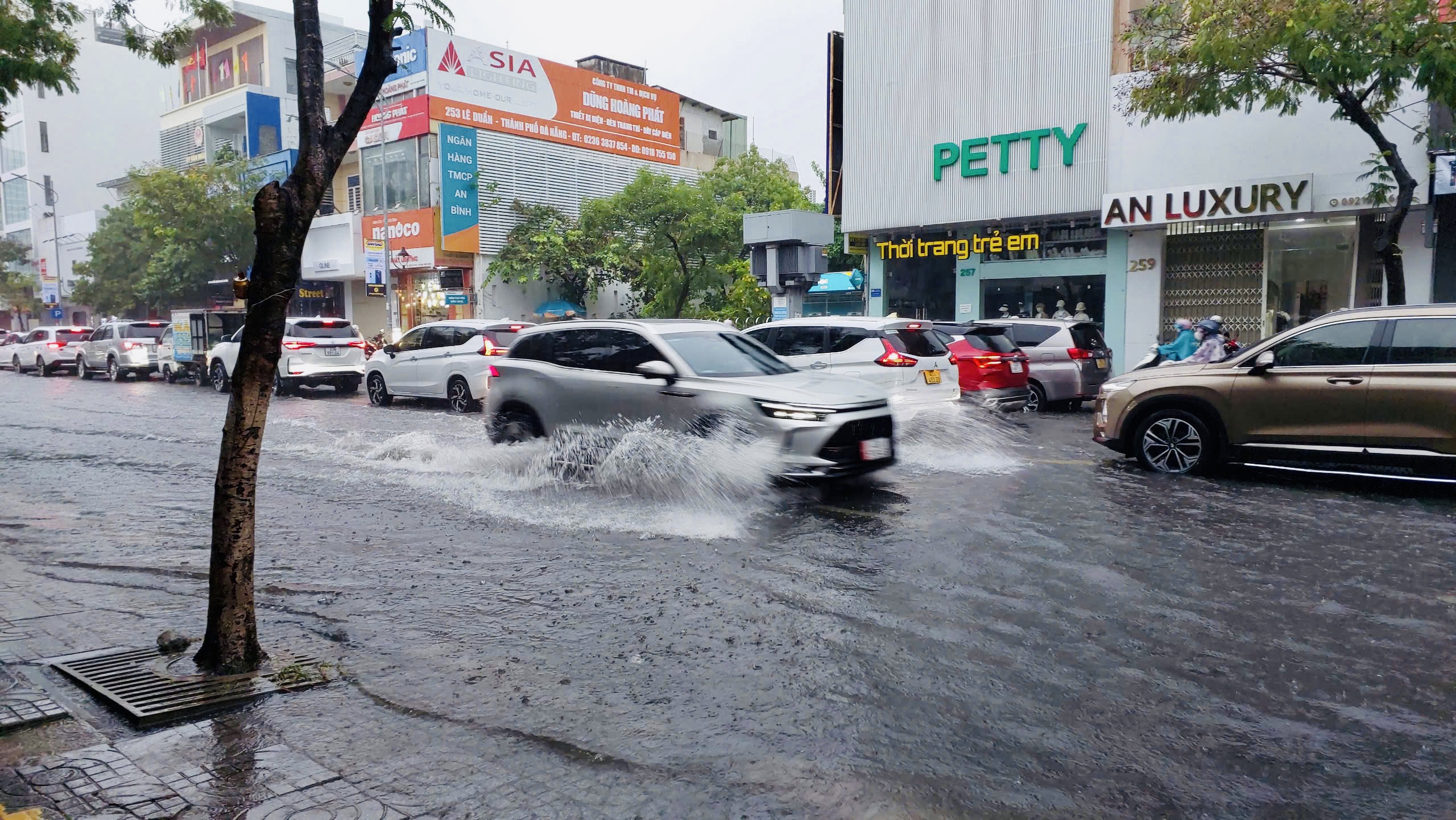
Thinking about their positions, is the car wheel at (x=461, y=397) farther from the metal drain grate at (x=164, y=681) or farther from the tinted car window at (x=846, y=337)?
the metal drain grate at (x=164, y=681)

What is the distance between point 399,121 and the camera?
114ft

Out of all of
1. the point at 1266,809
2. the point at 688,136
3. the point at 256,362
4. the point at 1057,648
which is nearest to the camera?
the point at 1266,809

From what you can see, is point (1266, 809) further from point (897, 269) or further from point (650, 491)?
point (897, 269)

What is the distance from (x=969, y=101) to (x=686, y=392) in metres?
17.3

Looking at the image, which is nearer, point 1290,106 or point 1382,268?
point 1290,106

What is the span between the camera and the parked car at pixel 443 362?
1817cm

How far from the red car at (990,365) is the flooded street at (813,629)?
394cm

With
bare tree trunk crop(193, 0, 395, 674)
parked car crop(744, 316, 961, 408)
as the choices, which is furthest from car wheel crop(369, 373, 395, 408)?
bare tree trunk crop(193, 0, 395, 674)

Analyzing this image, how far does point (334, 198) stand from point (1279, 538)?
39383mm

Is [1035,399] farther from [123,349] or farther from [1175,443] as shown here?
[123,349]

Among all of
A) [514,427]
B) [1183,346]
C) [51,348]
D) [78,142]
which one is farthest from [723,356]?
[78,142]

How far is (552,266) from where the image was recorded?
117 ft

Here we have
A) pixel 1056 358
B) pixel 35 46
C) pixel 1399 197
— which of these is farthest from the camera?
pixel 1056 358

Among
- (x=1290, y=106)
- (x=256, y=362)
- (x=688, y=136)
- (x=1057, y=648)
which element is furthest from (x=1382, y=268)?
A: (x=688, y=136)
